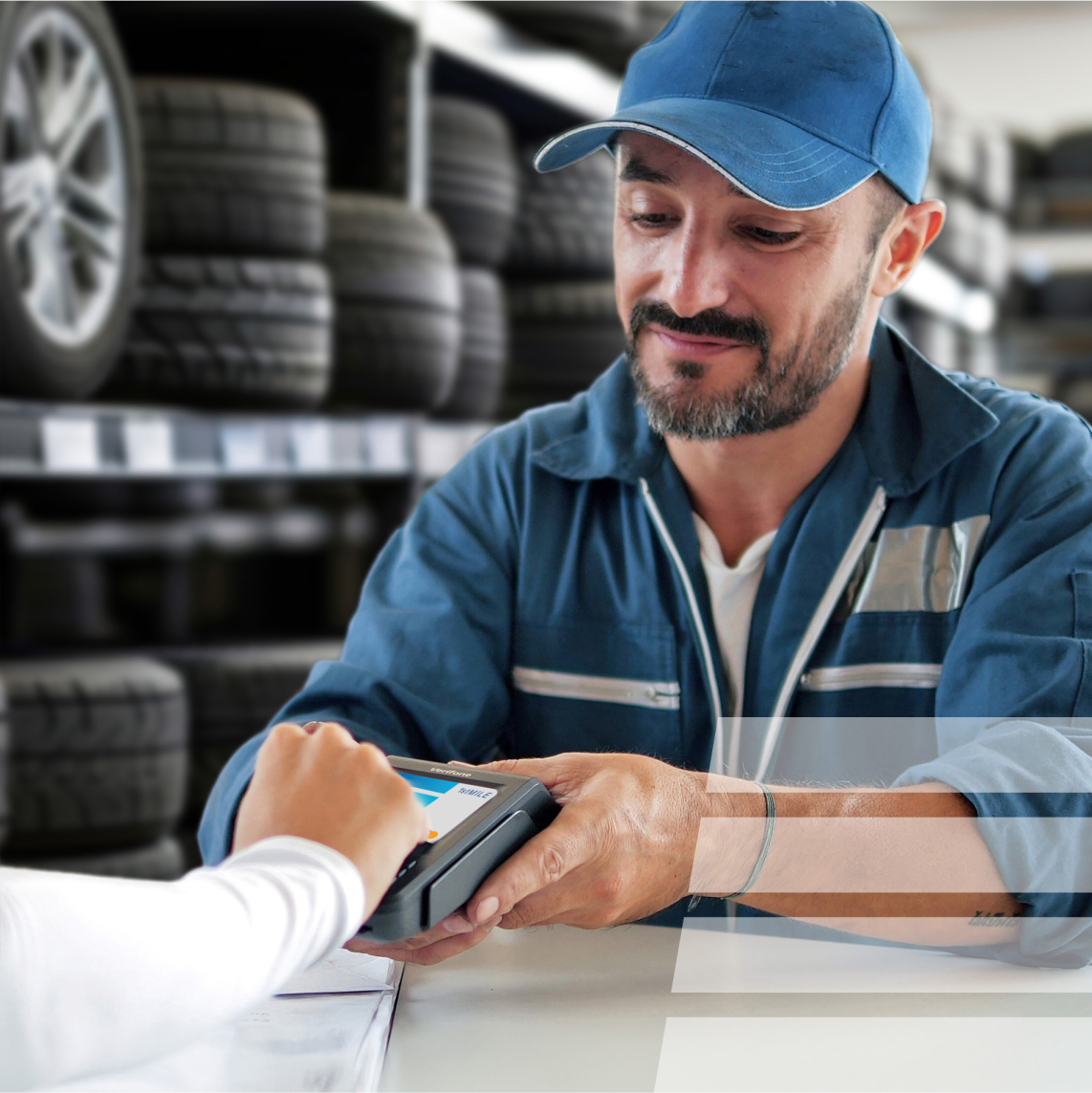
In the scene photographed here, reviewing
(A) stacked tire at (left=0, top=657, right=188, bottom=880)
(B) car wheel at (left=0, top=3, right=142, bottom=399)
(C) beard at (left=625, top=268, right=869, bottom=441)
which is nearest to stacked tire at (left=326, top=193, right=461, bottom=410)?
(B) car wheel at (left=0, top=3, right=142, bottom=399)

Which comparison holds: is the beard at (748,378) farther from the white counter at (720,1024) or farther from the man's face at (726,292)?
the white counter at (720,1024)

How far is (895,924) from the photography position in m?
0.77

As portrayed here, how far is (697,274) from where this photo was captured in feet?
3.14

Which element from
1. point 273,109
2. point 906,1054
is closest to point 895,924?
point 906,1054

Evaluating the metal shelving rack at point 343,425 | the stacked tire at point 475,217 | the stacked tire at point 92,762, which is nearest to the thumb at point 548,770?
the metal shelving rack at point 343,425

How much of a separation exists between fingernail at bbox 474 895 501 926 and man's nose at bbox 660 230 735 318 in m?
0.47

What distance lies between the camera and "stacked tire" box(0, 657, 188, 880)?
148cm

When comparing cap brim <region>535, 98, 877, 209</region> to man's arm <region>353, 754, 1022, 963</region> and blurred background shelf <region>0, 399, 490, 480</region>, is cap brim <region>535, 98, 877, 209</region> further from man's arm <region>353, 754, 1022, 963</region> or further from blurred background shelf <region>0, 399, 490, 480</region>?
blurred background shelf <region>0, 399, 490, 480</region>

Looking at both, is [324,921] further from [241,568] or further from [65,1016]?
[241,568]

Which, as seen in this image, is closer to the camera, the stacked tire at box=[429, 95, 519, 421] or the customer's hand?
the customer's hand

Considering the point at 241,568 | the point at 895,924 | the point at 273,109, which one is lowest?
the point at 241,568

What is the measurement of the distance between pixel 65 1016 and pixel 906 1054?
355 mm

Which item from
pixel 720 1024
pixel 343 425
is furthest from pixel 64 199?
pixel 720 1024
